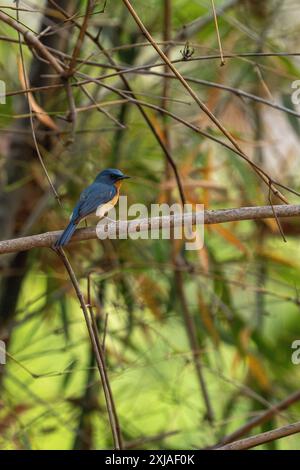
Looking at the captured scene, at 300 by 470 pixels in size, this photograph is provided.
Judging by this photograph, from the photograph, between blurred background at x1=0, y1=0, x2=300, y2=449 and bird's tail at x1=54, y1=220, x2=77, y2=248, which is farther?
blurred background at x1=0, y1=0, x2=300, y2=449

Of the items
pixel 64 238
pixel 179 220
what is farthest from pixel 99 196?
pixel 179 220

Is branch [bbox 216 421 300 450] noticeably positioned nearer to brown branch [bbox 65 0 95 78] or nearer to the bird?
the bird

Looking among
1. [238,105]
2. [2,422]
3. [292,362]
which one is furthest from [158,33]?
[2,422]

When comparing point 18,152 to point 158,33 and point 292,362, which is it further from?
point 292,362

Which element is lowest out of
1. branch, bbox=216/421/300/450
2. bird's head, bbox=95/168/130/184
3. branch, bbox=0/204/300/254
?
branch, bbox=216/421/300/450

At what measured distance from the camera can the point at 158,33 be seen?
4.63 meters

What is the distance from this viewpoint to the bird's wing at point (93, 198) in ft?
10.2

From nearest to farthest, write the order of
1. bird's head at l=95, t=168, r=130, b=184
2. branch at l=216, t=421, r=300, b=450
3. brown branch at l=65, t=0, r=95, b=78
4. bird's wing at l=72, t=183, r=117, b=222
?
branch at l=216, t=421, r=300, b=450, brown branch at l=65, t=0, r=95, b=78, bird's wing at l=72, t=183, r=117, b=222, bird's head at l=95, t=168, r=130, b=184

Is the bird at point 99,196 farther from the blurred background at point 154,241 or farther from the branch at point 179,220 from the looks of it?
the branch at point 179,220

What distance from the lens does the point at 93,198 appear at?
3.23 metres

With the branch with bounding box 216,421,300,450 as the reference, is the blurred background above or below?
above

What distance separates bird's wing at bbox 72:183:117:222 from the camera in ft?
10.2

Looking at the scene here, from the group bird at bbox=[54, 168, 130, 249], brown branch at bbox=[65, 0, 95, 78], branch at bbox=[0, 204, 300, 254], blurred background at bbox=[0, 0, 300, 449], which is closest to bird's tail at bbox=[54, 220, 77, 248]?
branch at bbox=[0, 204, 300, 254]

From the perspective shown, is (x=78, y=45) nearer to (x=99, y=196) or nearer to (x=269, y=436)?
(x=99, y=196)
